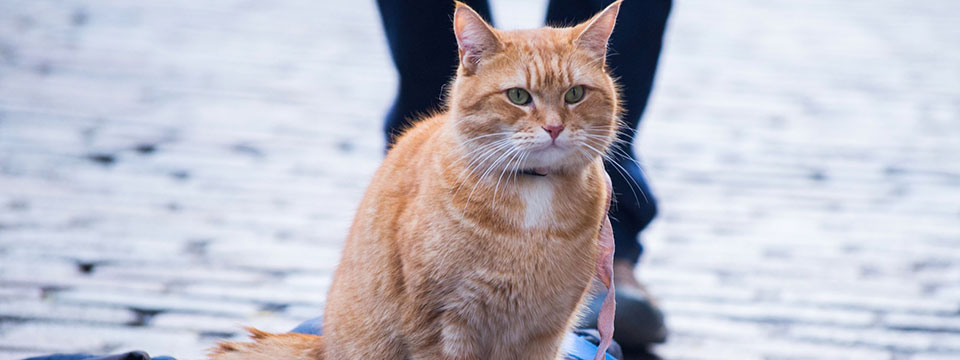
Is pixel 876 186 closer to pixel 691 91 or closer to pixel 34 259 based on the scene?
pixel 691 91

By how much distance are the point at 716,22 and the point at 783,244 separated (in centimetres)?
451

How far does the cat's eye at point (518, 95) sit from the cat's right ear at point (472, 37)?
9 centimetres

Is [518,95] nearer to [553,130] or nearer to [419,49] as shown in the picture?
[553,130]

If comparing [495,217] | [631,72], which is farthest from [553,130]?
[631,72]

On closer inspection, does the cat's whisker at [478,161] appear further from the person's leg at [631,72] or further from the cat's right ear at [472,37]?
the person's leg at [631,72]

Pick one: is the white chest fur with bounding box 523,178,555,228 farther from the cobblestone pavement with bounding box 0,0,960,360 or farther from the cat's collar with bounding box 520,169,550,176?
the cobblestone pavement with bounding box 0,0,960,360

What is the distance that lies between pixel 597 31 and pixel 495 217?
1.36 feet

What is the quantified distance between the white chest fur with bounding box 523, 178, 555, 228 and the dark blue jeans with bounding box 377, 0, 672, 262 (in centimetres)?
65

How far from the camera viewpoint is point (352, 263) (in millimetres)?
1770

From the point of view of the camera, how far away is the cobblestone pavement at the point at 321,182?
104 inches

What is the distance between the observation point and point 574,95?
1693 mm

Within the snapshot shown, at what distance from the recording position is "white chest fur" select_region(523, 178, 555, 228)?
1655 mm

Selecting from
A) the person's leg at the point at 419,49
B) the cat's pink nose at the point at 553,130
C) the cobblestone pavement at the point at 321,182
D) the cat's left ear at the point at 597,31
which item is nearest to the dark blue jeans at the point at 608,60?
the person's leg at the point at 419,49

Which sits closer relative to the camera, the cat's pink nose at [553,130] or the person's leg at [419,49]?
the cat's pink nose at [553,130]
